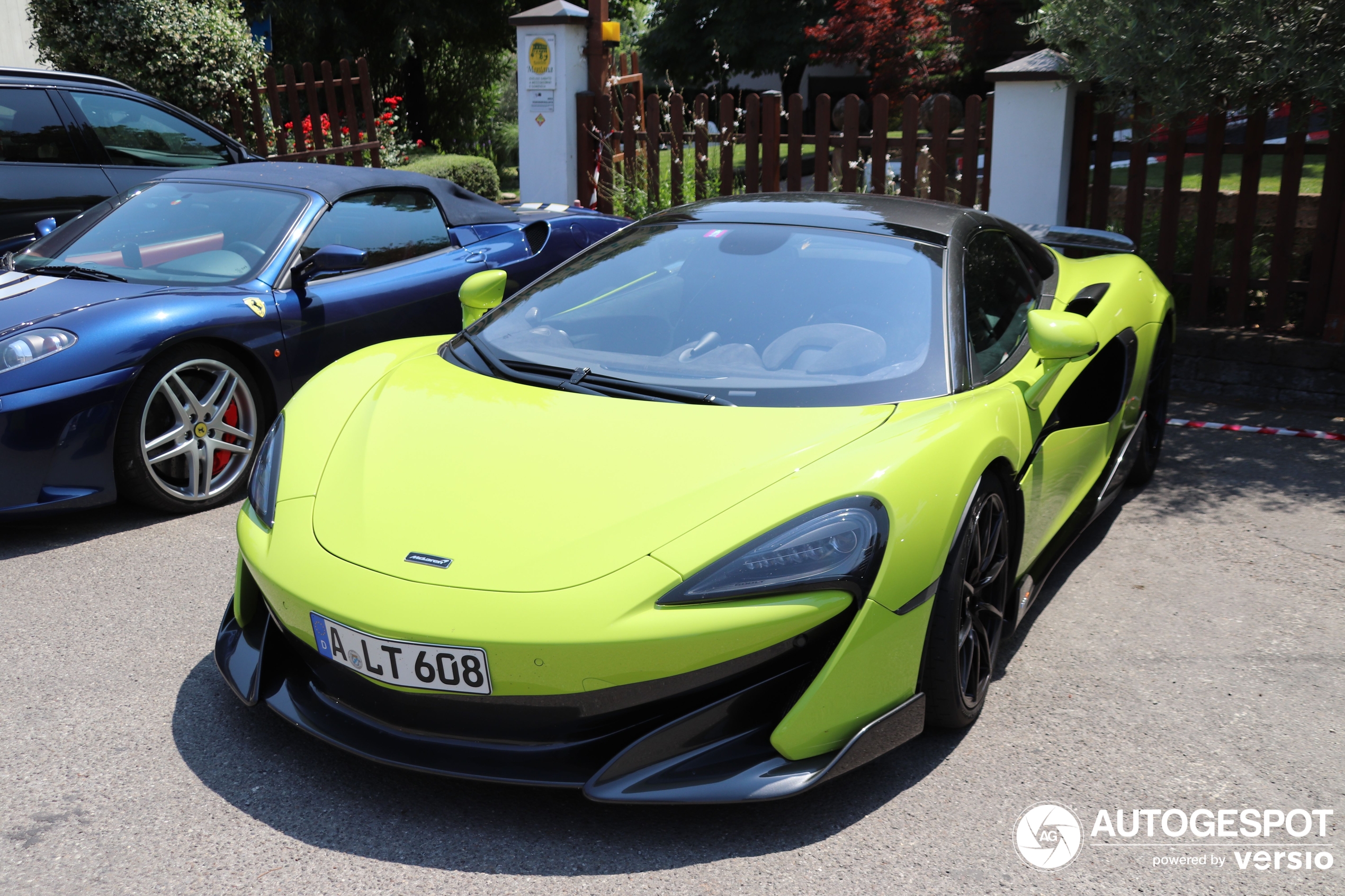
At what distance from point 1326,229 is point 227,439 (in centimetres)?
588

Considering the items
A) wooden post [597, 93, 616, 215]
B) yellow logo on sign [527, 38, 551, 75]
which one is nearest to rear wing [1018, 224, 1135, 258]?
wooden post [597, 93, 616, 215]

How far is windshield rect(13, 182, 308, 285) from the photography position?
4.76 m

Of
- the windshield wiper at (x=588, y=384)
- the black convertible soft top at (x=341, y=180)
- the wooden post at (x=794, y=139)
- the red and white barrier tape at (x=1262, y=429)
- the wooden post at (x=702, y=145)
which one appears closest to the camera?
the windshield wiper at (x=588, y=384)

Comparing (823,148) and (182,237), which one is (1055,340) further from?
(823,148)

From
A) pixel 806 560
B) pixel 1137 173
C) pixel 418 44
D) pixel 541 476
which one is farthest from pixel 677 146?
pixel 418 44

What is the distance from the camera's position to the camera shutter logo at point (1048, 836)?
7.88 feet

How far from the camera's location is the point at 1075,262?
15.0ft

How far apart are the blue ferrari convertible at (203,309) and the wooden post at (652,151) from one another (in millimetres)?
3331

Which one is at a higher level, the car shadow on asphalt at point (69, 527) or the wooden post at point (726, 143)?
the wooden post at point (726, 143)

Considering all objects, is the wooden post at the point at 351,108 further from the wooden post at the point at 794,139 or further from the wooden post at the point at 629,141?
the wooden post at the point at 794,139

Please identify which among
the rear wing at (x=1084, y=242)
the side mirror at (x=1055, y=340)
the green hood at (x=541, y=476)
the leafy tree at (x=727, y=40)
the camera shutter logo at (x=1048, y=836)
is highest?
the leafy tree at (x=727, y=40)

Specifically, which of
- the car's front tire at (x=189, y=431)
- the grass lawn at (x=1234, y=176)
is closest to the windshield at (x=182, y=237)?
the car's front tire at (x=189, y=431)

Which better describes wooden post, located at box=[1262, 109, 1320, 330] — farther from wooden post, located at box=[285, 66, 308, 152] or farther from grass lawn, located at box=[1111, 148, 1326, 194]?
wooden post, located at box=[285, 66, 308, 152]

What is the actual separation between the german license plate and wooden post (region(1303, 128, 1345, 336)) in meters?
5.89
